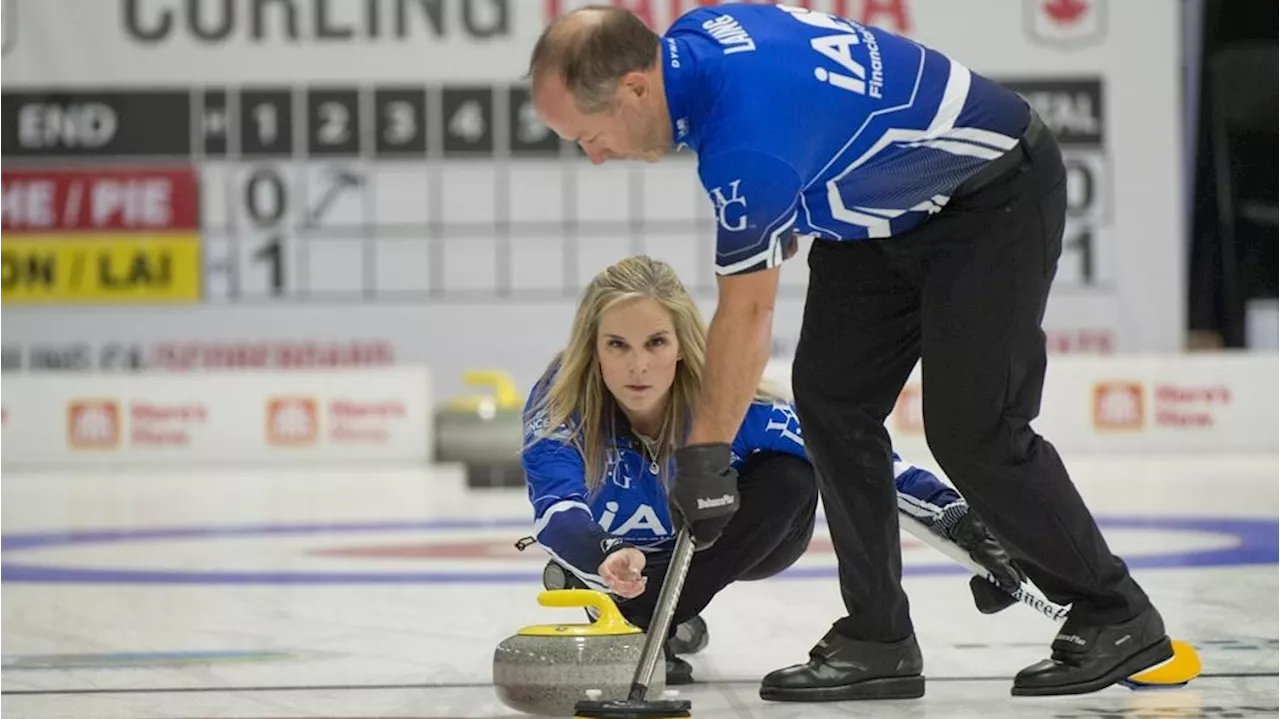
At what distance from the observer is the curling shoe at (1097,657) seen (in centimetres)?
279

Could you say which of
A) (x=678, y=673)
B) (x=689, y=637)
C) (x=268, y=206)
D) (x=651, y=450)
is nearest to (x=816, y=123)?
(x=651, y=450)

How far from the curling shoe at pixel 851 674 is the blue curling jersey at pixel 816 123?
2.23 feet

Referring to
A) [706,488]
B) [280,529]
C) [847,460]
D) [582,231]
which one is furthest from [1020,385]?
[582,231]

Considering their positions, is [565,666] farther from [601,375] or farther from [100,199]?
[100,199]

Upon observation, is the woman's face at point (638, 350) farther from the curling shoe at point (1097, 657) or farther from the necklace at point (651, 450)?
the curling shoe at point (1097, 657)

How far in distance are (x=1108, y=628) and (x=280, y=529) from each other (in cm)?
444

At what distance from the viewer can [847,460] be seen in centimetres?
297

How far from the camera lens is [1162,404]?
1105 centimetres

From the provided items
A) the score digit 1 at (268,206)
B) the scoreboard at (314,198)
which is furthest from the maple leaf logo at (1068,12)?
the score digit 1 at (268,206)

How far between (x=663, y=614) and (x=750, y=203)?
24.3 inches

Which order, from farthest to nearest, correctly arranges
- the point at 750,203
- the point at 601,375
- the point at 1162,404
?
the point at 1162,404 < the point at 601,375 < the point at 750,203

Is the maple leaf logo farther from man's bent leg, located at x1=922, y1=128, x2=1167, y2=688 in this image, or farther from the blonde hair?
man's bent leg, located at x1=922, y1=128, x2=1167, y2=688

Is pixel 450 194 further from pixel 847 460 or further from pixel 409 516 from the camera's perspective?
pixel 847 460

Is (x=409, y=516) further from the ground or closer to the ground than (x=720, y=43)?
→ closer to the ground
